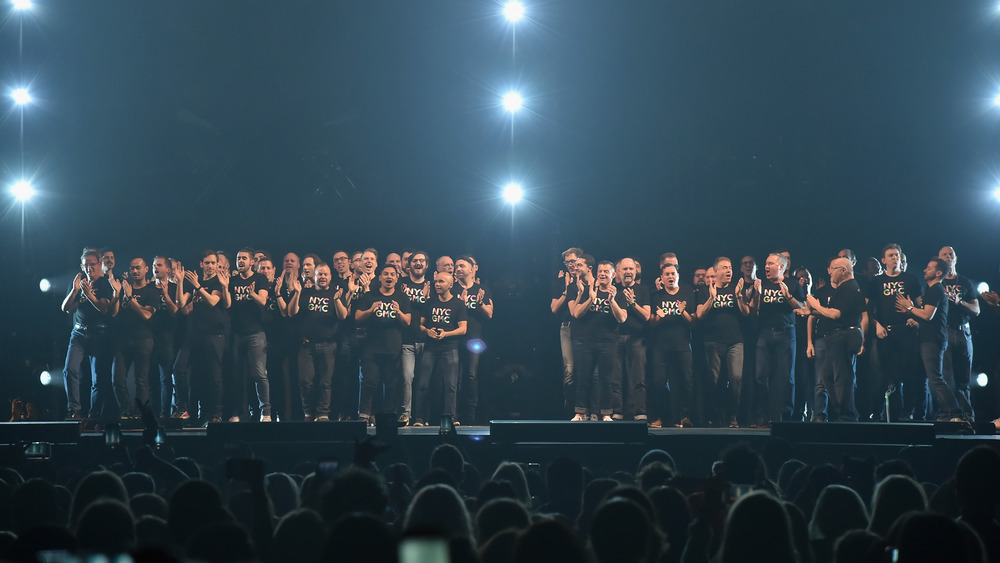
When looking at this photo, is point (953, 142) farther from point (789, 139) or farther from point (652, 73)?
point (652, 73)

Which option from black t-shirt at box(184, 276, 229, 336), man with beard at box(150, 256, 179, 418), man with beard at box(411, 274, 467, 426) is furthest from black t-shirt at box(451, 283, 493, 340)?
man with beard at box(150, 256, 179, 418)

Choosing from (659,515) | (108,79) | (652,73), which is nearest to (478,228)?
(652,73)

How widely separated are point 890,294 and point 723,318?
2.19 m

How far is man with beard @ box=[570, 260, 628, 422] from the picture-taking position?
44.9ft

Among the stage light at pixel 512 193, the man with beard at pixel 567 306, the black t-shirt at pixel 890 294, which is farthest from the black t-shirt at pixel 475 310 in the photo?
the black t-shirt at pixel 890 294

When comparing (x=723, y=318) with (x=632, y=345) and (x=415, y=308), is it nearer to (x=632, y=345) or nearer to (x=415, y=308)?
(x=632, y=345)

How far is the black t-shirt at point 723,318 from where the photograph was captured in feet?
45.0

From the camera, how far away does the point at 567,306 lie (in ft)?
45.8

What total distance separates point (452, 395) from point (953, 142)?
31.6 ft

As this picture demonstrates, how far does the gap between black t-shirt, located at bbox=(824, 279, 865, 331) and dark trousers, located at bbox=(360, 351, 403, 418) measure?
19.4 feet

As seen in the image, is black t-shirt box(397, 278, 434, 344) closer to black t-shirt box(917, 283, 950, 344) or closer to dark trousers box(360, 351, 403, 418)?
dark trousers box(360, 351, 403, 418)

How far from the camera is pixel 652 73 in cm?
1778

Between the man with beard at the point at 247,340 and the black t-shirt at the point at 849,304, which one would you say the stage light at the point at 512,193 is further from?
the black t-shirt at the point at 849,304

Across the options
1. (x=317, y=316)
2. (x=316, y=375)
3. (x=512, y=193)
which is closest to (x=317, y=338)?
(x=317, y=316)
